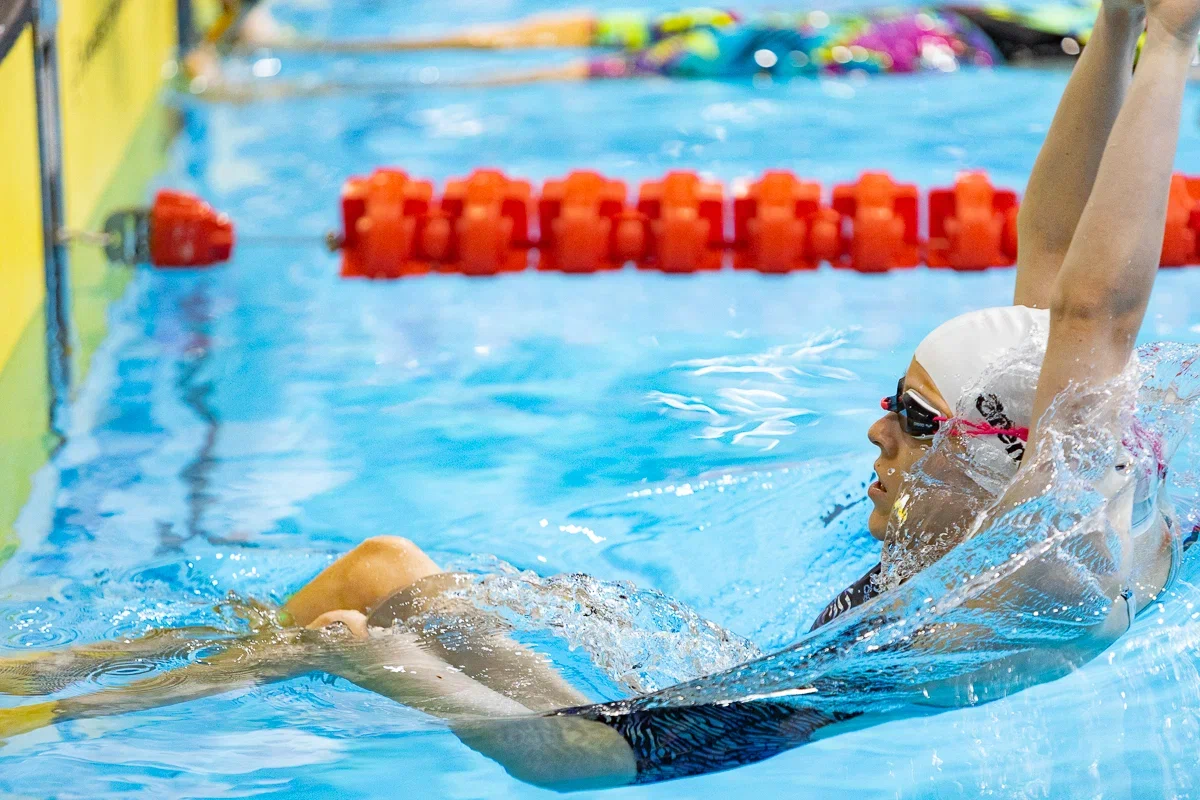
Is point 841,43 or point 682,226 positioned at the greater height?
point 841,43

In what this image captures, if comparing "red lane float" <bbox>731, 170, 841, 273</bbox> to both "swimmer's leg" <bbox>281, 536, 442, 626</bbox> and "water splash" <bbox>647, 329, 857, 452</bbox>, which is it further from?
"swimmer's leg" <bbox>281, 536, 442, 626</bbox>

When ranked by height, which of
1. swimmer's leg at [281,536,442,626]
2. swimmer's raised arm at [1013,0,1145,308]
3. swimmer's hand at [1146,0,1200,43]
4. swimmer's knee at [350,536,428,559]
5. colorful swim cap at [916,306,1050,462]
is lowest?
swimmer's leg at [281,536,442,626]

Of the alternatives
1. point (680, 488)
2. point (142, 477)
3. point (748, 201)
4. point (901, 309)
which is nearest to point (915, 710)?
point (680, 488)

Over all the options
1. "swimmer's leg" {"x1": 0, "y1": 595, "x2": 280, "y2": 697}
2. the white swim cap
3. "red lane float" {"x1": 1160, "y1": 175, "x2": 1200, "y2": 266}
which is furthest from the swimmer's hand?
"red lane float" {"x1": 1160, "y1": 175, "x2": 1200, "y2": 266}

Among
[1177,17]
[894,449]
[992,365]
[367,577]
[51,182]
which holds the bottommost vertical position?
[367,577]

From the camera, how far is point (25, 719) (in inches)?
82.7

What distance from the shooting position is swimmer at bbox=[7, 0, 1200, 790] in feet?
5.32

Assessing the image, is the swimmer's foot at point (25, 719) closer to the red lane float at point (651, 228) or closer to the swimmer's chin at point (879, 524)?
the swimmer's chin at point (879, 524)

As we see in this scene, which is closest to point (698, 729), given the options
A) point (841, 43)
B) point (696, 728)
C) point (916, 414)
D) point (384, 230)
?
point (696, 728)

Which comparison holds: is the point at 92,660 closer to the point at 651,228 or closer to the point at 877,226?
the point at 651,228

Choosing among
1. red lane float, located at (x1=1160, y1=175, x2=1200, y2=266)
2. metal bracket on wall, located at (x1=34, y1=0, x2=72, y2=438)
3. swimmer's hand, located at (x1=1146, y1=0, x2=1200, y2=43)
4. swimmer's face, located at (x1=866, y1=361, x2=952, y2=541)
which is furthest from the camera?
red lane float, located at (x1=1160, y1=175, x2=1200, y2=266)

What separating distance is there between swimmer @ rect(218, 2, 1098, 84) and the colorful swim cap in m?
4.46

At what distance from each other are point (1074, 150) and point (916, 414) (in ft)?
1.41

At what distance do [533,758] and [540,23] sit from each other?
17.3 feet
